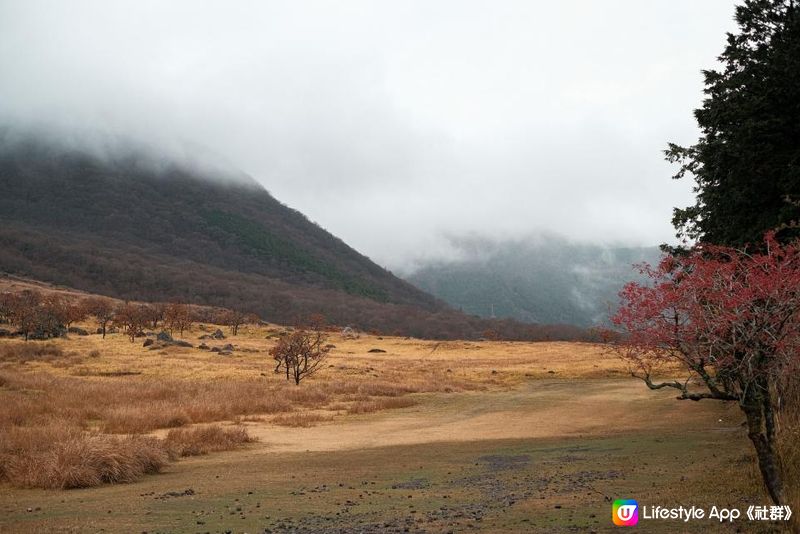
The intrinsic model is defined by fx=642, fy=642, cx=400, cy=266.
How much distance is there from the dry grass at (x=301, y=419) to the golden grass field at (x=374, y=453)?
0.11 meters

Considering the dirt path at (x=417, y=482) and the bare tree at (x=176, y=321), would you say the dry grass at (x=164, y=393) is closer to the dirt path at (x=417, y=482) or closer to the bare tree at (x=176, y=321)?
the dirt path at (x=417, y=482)

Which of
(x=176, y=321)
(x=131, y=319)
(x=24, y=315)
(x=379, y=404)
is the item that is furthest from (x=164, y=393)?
(x=176, y=321)

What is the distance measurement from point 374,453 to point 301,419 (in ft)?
32.2

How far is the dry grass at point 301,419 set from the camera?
28609mm

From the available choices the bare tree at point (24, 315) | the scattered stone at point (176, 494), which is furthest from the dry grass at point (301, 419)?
the bare tree at point (24, 315)

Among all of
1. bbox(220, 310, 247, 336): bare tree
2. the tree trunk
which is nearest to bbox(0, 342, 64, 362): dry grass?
bbox(220, 310, 247, 336): bare tree

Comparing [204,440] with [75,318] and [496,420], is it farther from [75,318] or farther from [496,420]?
[75,318]

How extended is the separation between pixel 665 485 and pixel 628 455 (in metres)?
4.88

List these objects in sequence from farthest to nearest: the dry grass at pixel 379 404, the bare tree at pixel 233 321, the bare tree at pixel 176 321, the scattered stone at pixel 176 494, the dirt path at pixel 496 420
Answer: the bare tree at pixel 233 321
the bare tree at pixel 176 321
the dry grass at pixel 379 404
the dirt path at pixel 496 420
the scattered stone at pixel 176 494

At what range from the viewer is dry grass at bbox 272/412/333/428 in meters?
28.6

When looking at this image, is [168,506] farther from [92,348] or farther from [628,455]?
[92,348]

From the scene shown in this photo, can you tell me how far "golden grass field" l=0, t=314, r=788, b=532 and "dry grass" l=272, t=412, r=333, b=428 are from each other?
0.35 ft

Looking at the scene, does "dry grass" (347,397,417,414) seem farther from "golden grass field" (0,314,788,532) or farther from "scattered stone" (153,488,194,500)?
"scattered stone" (153,488,194,500)

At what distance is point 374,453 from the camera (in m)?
20.5
